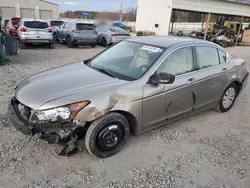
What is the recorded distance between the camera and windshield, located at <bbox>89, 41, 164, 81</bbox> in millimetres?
3143

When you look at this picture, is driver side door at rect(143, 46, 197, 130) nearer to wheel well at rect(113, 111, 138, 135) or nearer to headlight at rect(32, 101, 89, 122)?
wheel well at rect(113, 111, 138, 135)

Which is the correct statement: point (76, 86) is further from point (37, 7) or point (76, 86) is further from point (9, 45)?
point (37, 7)

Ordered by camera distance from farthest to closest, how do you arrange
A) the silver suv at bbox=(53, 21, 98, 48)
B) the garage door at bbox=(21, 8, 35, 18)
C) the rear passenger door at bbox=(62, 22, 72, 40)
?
the garage door at bbox=(21, 8, 35, 18) < the rear passenger door at bbox=(62, 22, 72, 40) < the silver suv at bbox=(53, 21, 98, 48)

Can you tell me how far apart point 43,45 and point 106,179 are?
11.8 metres

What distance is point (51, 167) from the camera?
2.68 meters

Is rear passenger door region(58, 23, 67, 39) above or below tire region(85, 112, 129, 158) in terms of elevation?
above

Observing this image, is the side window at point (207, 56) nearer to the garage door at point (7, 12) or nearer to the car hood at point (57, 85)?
the car hood at point (57, 85)

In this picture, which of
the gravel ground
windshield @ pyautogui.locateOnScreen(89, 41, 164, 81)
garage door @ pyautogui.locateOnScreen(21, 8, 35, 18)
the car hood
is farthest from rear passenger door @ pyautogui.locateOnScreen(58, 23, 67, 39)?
garage door @ pyautogui.locateOnScreen(21, 8, 35, 18)

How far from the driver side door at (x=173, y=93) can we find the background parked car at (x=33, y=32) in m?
9.91

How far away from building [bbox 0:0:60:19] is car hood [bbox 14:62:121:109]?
34.7m

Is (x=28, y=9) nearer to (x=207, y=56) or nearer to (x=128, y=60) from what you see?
(x=128, y=60)

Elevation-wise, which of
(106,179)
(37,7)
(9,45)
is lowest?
(106,179)

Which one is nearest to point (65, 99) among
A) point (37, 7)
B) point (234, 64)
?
point (234, 64)

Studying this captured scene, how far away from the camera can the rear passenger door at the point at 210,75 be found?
3.68 metres
